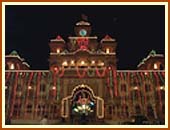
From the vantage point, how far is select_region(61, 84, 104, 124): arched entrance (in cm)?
2109

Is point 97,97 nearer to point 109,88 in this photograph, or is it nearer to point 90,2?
point 109,88

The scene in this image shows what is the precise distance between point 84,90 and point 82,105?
1.02 metres

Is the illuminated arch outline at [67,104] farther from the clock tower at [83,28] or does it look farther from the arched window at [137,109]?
the clock tower at [83,28]

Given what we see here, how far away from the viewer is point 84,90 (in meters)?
21.9

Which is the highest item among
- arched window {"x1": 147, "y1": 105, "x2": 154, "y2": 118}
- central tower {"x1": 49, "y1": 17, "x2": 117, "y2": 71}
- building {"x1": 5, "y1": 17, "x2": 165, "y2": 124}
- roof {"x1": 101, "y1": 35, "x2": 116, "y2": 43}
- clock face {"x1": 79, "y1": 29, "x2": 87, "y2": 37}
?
clock face {"x1": 79, "y1": 29, "x2": 87, "y2": 37}

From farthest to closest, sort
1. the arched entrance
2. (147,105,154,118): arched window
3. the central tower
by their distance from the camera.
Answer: the central tower → the arched entrance → (147,105,154,118): arched window

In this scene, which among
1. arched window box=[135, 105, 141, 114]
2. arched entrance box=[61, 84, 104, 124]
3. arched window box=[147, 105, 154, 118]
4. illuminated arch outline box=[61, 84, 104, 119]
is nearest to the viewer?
arched window box=[147, 105, 154, 118]

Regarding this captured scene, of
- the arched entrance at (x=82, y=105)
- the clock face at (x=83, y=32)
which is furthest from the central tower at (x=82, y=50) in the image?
the arched entrance at (x=82, y=105)

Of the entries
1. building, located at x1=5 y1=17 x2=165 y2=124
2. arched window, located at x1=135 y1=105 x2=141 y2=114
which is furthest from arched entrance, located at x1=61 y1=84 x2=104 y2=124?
arched window, located at x1=135 y1=105 x2=141 y2=114

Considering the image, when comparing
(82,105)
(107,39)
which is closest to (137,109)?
(82,105)

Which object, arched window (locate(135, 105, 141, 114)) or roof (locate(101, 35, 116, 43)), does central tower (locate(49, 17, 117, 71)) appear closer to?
roof (locate(101, 35, 116, 43))

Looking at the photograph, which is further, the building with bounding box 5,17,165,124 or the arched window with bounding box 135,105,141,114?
the arched window with bounding box 135,105,141,114

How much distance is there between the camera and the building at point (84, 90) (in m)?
21.2

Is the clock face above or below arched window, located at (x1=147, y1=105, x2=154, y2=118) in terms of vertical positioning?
above
